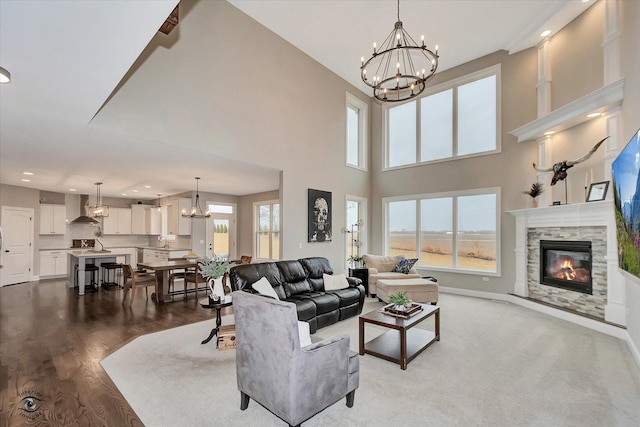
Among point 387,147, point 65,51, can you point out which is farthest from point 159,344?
point 387,147

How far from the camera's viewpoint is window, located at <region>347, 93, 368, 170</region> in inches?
316

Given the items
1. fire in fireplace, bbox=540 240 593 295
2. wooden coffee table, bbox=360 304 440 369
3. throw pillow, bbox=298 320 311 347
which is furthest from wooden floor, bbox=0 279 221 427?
fire in fireplace, bbox=540 240 593 295

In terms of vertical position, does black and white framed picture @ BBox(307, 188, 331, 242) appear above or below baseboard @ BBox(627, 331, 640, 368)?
Result: above

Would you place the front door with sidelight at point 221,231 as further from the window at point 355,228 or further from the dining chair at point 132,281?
the window at point 355,228

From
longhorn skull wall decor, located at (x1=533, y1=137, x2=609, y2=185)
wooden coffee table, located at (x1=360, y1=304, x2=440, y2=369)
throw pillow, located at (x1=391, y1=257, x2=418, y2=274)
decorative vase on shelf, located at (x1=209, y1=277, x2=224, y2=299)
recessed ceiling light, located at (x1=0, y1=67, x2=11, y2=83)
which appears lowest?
wooden coffee table, located at (x1=360, y1=304, x2=440, y2=369)

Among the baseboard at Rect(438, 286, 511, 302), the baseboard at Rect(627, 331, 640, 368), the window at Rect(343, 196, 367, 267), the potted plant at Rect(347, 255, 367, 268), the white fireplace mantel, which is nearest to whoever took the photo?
the baseboard at Rect(627, 331, 640, 368)

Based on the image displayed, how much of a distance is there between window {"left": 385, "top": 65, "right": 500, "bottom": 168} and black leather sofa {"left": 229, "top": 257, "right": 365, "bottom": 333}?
13.6 ft

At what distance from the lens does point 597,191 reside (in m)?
4.53

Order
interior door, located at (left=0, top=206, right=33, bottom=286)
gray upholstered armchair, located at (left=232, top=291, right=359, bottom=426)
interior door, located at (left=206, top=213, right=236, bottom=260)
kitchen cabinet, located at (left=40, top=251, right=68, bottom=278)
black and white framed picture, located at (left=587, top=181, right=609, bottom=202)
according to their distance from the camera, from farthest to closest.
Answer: interior door, located at (left=206, top=213, right=236, bottom=260), kitchen cabinet, located at (left=40, top=251, right=68, bottom=278), interior door, located at (left=0, top=206, right=33, bottom=286), black and white framed picture, located at (left=587, top=181, right=609, bottom=202), gray upholstered armchair, located at (left=232, top=291, right=359, bottom=426)

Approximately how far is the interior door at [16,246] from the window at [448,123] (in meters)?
9.90

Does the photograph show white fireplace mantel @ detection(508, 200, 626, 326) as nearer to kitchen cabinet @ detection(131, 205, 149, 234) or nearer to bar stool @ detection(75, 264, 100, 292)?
bar stool @ detection(75, 264, 100, 292)

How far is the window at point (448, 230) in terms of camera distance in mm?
6484

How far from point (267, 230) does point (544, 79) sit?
7.35 meters

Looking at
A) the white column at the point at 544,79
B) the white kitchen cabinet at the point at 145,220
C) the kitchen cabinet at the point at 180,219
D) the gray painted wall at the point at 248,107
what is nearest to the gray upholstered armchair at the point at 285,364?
the gray painted wall at the point at 248,107
